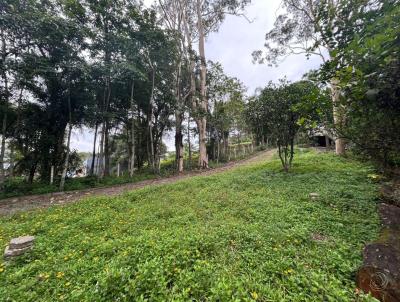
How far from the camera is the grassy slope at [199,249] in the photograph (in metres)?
2.51

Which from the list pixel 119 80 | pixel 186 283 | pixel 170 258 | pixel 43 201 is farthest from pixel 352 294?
pixel 119 80

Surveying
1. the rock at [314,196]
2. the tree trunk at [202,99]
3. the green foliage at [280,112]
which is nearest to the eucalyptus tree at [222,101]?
the tree trunk at [202,99]

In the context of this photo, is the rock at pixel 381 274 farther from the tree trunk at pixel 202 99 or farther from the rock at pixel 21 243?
the tree trunk at pixel 202 99

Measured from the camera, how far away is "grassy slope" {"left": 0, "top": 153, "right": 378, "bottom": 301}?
251 cm

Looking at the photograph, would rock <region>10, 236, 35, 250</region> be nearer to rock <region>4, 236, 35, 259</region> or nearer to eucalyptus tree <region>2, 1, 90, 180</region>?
rock <region>4, 236, 35, 259</region>

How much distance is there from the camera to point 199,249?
11.0 ft

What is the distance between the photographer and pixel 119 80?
12031mm

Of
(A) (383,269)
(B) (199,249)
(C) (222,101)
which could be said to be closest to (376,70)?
(A) (383,269)

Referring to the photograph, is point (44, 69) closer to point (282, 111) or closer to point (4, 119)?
point (4, 119)

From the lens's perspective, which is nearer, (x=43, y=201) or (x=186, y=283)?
(x=186, y=283)

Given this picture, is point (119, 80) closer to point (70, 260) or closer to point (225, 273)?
point (70, 260)

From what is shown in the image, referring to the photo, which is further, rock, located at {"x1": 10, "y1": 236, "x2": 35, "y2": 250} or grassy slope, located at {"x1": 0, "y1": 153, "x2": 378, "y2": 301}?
rock, located at {"x1": 10, "y1": 236, "x2": 35, "y2": 250}

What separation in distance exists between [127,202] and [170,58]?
1173cm

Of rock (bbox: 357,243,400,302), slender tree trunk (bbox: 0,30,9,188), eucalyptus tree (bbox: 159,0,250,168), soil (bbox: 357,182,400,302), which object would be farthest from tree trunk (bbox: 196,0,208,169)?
rock (bbox: 357,243,400,302)
